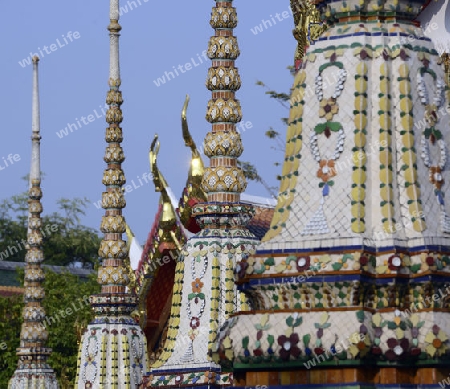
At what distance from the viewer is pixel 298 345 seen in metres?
10.0

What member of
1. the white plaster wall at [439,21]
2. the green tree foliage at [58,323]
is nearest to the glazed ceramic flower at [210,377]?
the white plaster wall at [439,21]

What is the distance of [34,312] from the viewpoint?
33.4m

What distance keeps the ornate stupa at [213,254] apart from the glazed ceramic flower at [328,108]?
7.39m

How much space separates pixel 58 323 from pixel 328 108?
3387 cm

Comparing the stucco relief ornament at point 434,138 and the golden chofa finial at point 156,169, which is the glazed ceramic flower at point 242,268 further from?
the golden chofa finial at point 156,169

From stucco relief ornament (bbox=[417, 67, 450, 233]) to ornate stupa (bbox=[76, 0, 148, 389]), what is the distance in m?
14.5

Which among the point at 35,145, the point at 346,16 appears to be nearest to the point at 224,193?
the point at 346,16

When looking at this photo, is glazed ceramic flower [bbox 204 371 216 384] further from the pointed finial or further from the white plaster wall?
the pointed finial

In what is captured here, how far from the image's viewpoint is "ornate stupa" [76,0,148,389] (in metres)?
24.6

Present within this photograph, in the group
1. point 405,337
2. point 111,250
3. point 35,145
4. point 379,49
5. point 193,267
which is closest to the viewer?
point 405,337

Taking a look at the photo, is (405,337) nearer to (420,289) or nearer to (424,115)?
(420,289)

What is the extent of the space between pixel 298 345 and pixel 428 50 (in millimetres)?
2040

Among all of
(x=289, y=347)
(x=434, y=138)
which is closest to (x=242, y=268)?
(x=289, y=347)

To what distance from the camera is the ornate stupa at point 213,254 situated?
17938 millimetres
